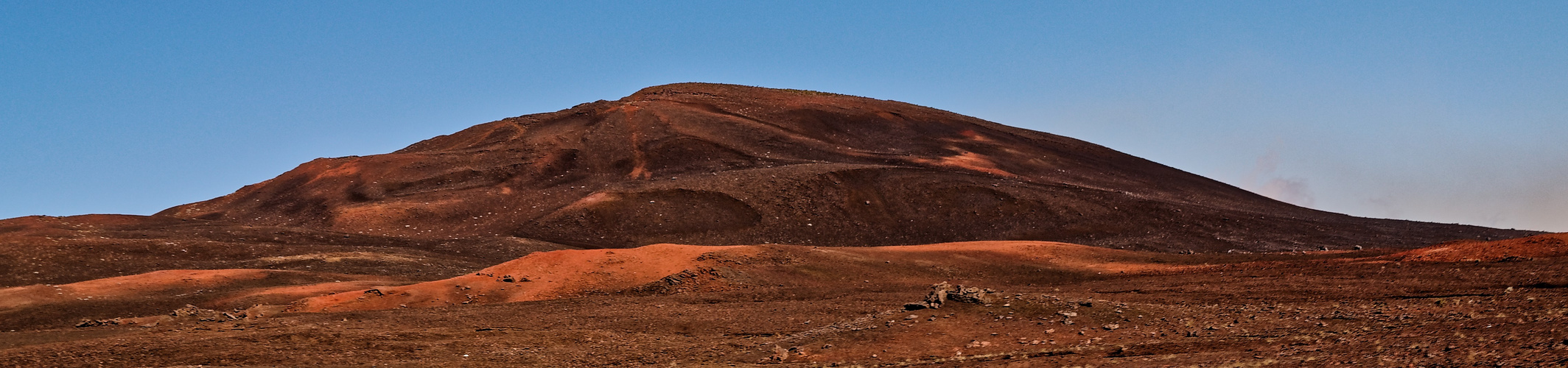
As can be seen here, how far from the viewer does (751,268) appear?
25.1 metres

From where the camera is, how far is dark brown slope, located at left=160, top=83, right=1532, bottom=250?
43094 mm

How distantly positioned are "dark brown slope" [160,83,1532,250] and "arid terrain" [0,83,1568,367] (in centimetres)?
20

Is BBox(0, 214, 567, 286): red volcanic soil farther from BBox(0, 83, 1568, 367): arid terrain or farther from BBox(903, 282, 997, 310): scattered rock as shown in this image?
BBox(903, 282, 997, 310): scattered rock

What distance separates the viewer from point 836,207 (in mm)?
45375

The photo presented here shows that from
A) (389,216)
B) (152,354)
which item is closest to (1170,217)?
(389,216)

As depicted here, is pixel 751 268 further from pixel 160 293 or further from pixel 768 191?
pixel 768 191

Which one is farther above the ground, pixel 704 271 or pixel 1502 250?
pixel 1502 250

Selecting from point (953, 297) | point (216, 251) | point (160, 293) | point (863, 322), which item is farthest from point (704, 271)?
point (216, 251)

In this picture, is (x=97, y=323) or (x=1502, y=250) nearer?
(x=97, y=323)

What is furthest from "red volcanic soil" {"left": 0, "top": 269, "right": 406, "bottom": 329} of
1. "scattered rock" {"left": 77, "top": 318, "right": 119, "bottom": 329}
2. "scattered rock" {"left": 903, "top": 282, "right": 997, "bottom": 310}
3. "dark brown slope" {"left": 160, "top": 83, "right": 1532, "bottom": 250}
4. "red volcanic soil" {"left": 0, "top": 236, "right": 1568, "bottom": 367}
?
"dark brown slope" {"left": 160, "top": 83, "right": 1532, "bottom": 250}

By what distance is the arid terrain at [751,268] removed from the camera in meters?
15.4

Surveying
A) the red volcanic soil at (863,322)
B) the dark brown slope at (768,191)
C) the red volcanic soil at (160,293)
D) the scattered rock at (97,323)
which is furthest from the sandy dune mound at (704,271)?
the dark brown slope at (768,191)

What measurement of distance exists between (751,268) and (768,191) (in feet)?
70.8

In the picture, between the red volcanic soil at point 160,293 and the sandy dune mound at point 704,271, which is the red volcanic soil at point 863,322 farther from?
the red volcanic soil at point 160,293
